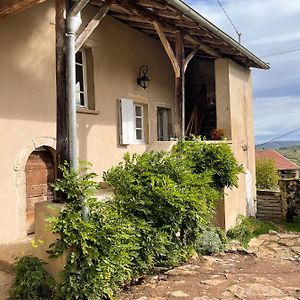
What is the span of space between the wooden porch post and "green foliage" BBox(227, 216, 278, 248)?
228 inches

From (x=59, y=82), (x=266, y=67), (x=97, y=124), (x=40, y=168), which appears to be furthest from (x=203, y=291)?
(x=266, y=67)

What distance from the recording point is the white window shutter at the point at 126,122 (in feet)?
26.4

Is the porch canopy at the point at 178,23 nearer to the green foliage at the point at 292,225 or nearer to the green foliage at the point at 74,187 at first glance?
the green foliage at the point at 74,187

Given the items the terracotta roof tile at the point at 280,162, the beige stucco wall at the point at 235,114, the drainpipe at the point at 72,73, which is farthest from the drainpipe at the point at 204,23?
the terracotta roof tile at the point at 280,162

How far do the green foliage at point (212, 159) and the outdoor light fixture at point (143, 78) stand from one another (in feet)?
9.16

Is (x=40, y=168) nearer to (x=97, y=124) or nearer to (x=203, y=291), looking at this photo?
(x=97, y=124)

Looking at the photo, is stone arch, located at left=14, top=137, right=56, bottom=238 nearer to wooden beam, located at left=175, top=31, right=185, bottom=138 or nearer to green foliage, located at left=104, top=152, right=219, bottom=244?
green foliage, located at left=104, top=152, right=219, bottom=244

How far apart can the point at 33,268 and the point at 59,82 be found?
223cm

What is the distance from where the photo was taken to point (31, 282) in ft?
12.1

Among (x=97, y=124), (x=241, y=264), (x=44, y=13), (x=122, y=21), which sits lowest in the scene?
(x=241, y=264)

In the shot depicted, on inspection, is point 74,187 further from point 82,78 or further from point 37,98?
point 82,78

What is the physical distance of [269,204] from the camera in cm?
1228

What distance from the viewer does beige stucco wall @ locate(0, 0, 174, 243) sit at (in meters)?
5.72

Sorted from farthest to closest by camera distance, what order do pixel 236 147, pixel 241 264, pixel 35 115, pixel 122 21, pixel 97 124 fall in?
pixel 236 147 → pixel 122 21 → pixel 97 124 → pixel 35 115 → pixel 241 264
